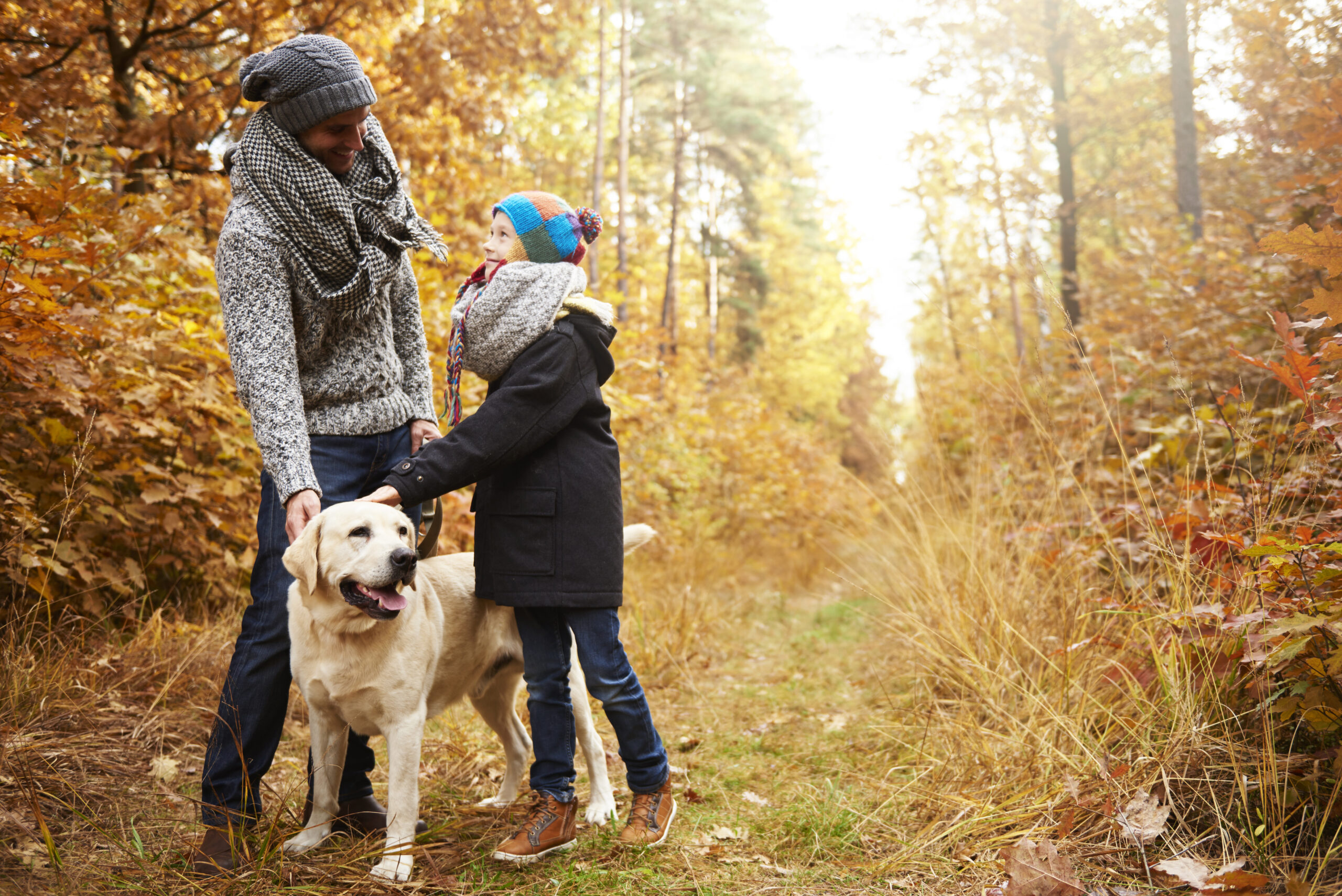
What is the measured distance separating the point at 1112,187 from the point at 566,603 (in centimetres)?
1304

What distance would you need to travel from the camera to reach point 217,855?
230 centimetres

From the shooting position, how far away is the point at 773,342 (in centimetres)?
2164

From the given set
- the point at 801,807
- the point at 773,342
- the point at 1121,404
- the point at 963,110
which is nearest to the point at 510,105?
the point at 963,110

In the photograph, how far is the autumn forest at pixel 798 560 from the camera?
7.66 feet

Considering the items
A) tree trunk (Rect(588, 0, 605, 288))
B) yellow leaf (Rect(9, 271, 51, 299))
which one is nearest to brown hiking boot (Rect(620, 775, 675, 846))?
yellow leaf (Rect(9, 271, 51, 299))

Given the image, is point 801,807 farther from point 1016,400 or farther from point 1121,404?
point 1121,404

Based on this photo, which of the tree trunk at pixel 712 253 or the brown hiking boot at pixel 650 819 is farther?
the tree trunk at pixel 712 253

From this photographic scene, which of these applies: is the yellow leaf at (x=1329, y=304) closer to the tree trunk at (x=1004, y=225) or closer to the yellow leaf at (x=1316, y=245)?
the yellow leaf at (x=1316, y=245)

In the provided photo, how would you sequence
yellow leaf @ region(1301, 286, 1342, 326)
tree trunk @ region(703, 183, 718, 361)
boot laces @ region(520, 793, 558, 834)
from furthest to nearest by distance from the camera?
tree trunk @ region(703, 183, 718, 361) < boot laces @ region(520, 793, 558, 834) < yellow leaf @ region(1301, 286, 1342, 326)

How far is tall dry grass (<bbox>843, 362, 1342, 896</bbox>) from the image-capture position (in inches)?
89.0

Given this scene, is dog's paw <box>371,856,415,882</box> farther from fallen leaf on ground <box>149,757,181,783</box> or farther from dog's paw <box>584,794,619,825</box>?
fallen leaf on ground <box>149,757,181,783</box>

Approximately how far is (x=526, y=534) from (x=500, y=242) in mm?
960

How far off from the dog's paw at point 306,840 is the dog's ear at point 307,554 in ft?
2.65

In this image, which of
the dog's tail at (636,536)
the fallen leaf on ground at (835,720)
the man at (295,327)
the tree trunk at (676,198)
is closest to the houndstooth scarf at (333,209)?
the man at (295,327)
